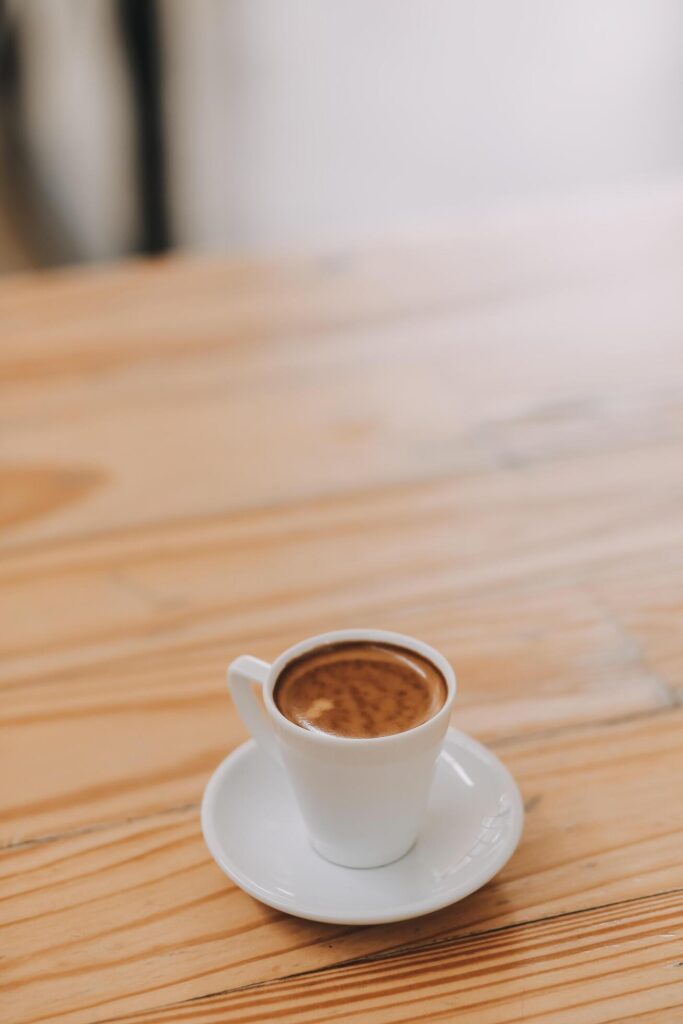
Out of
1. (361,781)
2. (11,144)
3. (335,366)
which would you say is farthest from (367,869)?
(11,144)

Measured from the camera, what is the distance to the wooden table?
475 mm

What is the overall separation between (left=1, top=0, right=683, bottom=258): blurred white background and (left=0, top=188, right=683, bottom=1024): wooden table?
1148 mm

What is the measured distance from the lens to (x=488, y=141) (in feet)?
9.11

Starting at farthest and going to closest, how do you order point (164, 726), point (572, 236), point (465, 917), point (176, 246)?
point (176, 246) → point (572, 236) → point (164, 726) → point (465, 917)

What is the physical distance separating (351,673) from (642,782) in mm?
160

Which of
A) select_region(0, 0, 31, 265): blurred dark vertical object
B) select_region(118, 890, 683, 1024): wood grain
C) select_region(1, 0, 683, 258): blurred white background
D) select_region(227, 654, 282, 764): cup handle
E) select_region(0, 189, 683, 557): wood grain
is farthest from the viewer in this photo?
select_region(1, 0, 683, 258): blurred white background

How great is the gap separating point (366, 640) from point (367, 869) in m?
0.11

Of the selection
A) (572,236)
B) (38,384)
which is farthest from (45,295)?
(572,236)

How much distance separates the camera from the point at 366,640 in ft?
1.82

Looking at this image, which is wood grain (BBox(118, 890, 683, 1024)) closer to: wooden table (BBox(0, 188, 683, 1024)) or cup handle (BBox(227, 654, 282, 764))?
wooden table (BBox(0, 188, 683, 1024))

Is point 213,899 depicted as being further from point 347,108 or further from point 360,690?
point 347,108

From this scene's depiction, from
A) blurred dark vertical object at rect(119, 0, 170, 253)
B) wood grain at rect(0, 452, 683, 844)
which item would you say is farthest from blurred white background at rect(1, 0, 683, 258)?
wood grain at rect(0, 452, 683, 844)

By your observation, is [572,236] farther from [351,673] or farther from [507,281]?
[351,673]

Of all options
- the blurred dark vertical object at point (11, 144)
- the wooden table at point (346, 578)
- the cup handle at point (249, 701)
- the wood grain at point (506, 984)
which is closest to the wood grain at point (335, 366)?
the wooden table at point (346, 578)
